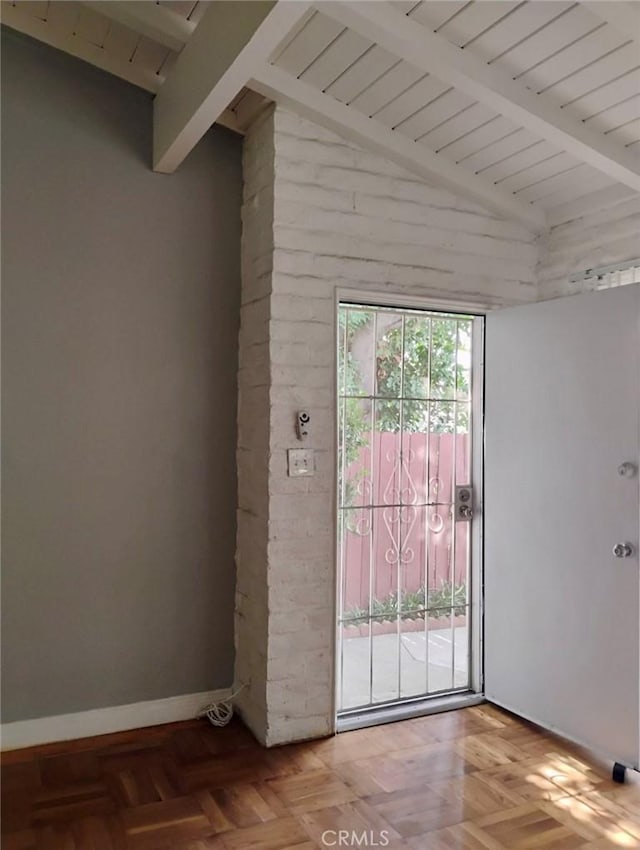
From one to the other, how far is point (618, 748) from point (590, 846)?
57cm

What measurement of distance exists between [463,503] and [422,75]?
6.35 feet

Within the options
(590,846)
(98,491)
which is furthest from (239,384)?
(590,846)

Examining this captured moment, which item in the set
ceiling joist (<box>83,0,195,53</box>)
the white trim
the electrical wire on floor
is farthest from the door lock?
ceiling joist (<box>83,0,195,53</box>)

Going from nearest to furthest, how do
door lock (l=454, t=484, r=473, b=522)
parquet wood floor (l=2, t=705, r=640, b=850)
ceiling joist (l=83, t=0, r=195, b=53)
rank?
parquet wood floor (l=2, t=705, r=640, b=850) < ceiling joist (l=83, t=0, r=195, b=53) < door lock (l=454, t=484, r=473, b=522)

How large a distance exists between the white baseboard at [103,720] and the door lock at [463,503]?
1.39 meters

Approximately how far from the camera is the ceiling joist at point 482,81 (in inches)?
90.7

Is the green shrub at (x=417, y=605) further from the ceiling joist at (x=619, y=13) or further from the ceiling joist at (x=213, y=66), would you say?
the ceiling joist at (x=619, y=13)

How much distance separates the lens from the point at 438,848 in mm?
2152

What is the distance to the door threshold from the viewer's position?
3.06m

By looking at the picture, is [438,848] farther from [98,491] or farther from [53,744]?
[98,491]

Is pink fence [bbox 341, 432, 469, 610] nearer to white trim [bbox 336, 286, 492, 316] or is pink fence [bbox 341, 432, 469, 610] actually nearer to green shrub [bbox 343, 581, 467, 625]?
green shrub [bbox 343, 581, 467, 625]

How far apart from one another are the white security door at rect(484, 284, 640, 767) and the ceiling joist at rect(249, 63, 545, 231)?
0.56 m

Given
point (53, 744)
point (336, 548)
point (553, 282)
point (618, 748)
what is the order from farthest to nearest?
point (553, 282) < point (336, 548) < point (53, 744) < point (618, 748)

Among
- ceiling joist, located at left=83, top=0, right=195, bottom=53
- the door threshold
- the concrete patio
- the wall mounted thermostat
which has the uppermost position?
ceiling joist, located at left=83, top=0, right=195, bottom=53
